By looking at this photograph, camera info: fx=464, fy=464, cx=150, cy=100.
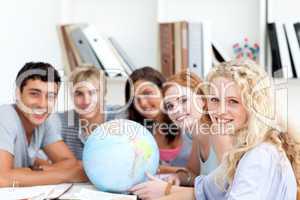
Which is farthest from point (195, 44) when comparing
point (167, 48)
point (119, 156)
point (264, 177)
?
point (264, 177)

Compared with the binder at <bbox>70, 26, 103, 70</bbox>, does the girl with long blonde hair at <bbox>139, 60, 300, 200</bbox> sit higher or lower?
lower

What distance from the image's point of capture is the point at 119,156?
5.41ft

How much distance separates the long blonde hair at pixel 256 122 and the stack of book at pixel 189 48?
119 centimetres

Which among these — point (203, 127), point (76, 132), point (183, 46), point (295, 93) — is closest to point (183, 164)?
point (203, 127)

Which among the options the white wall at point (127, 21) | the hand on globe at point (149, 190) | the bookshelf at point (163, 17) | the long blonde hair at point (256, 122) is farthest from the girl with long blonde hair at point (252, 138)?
the white wall at point (127, 21)

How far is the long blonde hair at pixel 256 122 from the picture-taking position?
53.4 inches

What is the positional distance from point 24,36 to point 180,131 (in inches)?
40.3

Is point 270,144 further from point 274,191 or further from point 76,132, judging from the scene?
point 76,132

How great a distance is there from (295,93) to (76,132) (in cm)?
129

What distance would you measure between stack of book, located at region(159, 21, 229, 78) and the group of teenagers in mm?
299

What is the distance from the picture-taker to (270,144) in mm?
1341

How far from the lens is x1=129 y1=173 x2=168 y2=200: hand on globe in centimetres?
168

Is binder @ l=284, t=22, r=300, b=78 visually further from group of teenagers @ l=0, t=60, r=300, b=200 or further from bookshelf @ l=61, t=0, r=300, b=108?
group of teenagers @ l=0, t=60, r=300, b=200

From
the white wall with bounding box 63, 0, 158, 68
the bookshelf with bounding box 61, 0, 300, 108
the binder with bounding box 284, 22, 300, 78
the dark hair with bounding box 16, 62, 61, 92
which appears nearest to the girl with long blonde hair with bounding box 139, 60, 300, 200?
the dark hair with bounding box 16, 62, 61, 92
